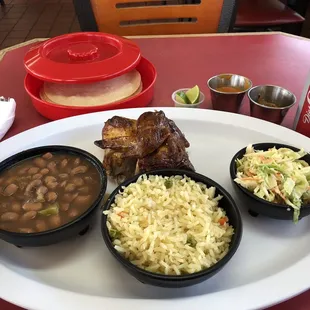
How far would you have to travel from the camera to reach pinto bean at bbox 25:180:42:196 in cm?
129

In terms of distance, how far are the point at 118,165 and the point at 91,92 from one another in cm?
46

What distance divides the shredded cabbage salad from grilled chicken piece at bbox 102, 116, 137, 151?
40 cm

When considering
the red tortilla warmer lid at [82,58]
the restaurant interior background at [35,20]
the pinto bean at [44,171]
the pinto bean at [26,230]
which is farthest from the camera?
the restaurant interior background at [35,20]

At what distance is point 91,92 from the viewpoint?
1779mm

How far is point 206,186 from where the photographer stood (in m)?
1.35

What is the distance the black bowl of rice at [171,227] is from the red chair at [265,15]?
8.53ft

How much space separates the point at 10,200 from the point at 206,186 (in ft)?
2.12

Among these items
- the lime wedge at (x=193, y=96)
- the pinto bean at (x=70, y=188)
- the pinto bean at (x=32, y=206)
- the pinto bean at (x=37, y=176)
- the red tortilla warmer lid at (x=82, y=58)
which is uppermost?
the red tortilla warmer lid at (x=82, y=58)

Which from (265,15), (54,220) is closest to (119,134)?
(54,220)

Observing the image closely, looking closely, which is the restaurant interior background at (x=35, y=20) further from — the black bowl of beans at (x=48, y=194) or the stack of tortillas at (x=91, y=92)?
the black bowl of beans at (x=48, y=194)

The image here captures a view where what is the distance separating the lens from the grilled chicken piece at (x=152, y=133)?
55.8 inches

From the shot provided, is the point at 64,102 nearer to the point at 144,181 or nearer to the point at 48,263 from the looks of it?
the point at 144,181

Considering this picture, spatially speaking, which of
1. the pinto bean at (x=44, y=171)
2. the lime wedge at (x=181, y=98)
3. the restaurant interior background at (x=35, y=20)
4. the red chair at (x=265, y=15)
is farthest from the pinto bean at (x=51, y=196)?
the restaurant interior background at (x=35, y=20)

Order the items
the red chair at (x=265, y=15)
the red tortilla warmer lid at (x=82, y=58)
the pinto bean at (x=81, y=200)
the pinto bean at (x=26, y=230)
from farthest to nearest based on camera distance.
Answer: the red chair at (x=265, y=15), the red tortilla warmer lid at (x=82, y=58), the pinto bean at (x=81, y=200), the pinto bean at (x=26, y=230)
